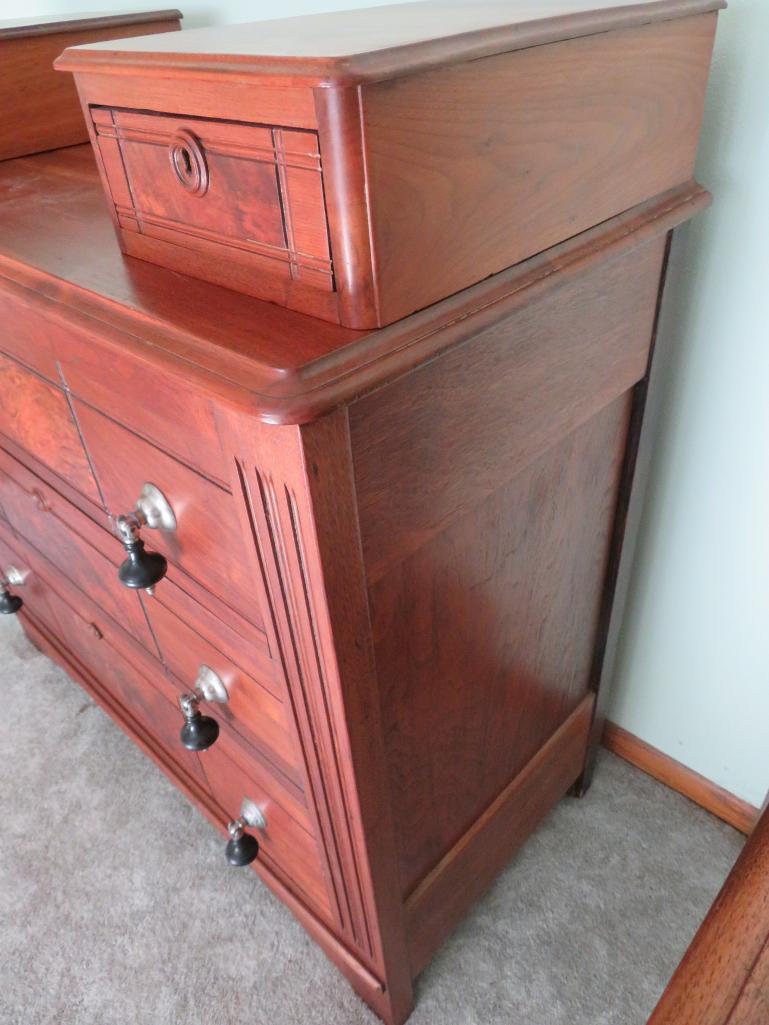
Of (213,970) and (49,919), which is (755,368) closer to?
(213,970)

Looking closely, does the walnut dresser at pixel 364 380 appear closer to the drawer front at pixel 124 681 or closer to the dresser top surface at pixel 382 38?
the dresser top surface at pixel 382 38

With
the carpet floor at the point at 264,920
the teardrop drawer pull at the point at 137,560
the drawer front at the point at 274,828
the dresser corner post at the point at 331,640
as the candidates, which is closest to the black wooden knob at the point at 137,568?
the teardrop drawer pull at the point at 137,560

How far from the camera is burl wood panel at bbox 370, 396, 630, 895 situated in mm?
673

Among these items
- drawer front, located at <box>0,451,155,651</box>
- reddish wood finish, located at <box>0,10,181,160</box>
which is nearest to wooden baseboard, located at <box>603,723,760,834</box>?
drawer front, located at <box>0,451,155,651</box>

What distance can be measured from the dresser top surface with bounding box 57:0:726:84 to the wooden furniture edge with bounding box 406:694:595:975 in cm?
81

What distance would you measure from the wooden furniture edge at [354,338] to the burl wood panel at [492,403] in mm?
28

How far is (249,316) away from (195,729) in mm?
464

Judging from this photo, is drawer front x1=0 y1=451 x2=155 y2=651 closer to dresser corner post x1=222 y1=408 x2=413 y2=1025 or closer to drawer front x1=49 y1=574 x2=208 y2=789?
drawer front x1=49 y1=574 x2=208 y2=789

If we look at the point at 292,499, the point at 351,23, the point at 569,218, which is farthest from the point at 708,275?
the point at 292,499

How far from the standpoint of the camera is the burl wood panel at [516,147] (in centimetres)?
45

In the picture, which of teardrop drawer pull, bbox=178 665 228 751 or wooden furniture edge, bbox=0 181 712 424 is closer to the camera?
wooden furniture edge, bbox=0 181 712 424

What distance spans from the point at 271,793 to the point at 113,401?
0.47 metres

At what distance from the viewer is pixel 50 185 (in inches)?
35.8

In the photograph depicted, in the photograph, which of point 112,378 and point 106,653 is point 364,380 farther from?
point 106,653
